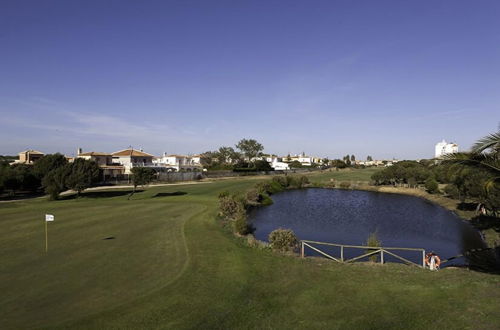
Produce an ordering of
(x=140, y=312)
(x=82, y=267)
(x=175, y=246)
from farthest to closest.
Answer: (x=175, y=246), (x=82, y=267), (x=140, y=312)

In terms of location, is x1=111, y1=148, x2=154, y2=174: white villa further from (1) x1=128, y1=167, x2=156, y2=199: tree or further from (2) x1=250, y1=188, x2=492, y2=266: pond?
(2) x1=250, y1=188, x2=492, y2=266: pond

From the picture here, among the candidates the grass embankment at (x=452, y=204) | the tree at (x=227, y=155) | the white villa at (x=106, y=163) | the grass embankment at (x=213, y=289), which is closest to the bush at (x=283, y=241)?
the grass embankment at (x=213, y=289)

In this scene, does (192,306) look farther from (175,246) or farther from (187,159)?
(187,159)

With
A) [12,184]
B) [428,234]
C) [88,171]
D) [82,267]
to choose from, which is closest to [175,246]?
[82,267]

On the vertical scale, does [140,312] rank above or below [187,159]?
below

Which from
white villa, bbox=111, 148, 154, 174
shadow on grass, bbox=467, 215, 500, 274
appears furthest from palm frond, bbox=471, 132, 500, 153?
white villa, bbox=111, 148, 154, 174

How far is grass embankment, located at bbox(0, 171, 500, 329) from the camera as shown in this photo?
1234 cm

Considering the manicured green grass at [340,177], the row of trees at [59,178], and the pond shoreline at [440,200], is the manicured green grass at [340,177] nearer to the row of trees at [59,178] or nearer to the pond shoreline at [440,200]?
the pond shoreline at [440,200]

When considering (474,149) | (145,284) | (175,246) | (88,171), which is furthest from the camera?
(88,171)

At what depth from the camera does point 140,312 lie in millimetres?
13188

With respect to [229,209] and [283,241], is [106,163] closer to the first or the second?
[229,209]

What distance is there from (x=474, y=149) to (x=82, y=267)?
19373 mm

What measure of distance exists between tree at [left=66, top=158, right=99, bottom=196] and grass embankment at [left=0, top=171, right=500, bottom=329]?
2883cm

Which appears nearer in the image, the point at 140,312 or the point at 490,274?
the point at 140,312
